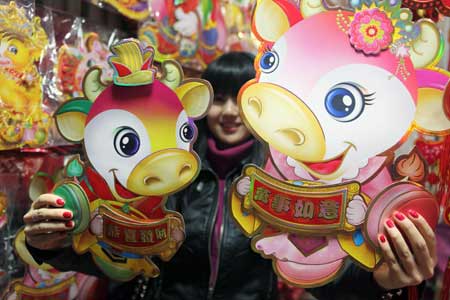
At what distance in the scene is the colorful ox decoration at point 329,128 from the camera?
822 millimetres

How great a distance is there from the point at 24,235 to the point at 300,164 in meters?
0.70

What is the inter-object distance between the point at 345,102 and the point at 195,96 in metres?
0.31

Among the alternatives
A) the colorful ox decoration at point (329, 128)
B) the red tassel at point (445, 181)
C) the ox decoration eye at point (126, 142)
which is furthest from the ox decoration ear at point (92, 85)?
the red tassel at point (445, 181)

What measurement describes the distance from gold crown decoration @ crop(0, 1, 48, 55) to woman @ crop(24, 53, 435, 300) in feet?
1.40

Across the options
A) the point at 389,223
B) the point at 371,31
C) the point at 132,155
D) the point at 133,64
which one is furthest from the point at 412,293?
the point at 133,64

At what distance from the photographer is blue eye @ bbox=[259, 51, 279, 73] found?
86 cm

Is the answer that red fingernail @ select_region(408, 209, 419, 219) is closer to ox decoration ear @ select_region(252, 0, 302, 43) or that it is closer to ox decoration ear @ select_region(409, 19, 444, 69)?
ox decoration ear @ select_region(409, 19, 444, 69)

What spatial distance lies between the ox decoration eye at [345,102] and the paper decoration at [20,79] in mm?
765

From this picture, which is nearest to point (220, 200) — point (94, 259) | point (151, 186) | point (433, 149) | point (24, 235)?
point (151, 186)

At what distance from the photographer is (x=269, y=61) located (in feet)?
2.84

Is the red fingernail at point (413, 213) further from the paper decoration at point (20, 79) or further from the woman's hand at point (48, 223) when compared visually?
the paper decoration at point (20, 79)

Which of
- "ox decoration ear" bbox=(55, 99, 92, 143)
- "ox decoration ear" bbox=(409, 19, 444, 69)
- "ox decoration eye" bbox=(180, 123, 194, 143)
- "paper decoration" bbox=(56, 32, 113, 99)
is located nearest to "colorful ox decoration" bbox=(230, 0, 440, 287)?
"ox decoration ear" bbox=(409, 19, 444, 69)

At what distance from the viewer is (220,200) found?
1.09 metres

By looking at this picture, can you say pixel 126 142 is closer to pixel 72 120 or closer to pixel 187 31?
pixel 72 120
